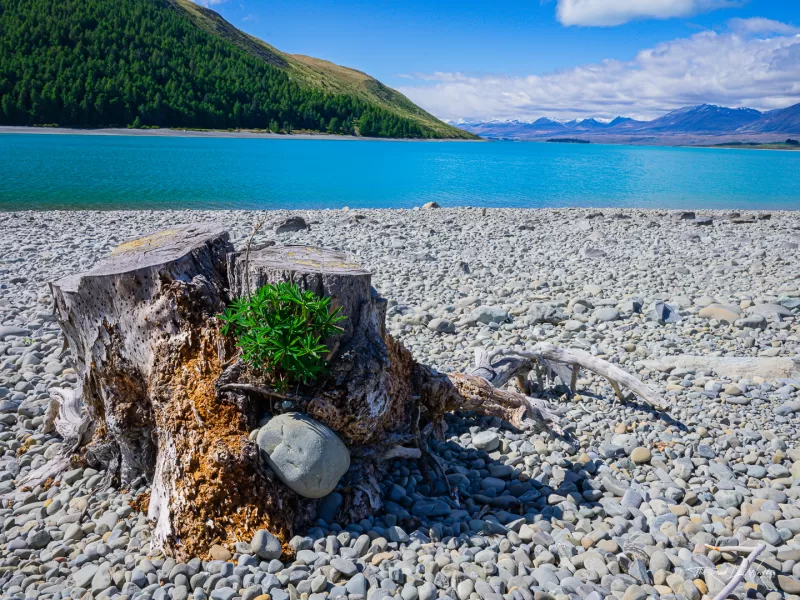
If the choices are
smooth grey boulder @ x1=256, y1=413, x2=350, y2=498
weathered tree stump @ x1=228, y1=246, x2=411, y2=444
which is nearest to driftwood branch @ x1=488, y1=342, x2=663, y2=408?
weathered tree stump @ x1=228, y1=246, x2=411, y2=444

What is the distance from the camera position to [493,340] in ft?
29.1

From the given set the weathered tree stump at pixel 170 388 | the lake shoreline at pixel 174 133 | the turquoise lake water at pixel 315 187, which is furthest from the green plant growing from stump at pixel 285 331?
the lake shoreline at pixel 174 133

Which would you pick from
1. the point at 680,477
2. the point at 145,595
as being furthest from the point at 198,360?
the point at 680,477

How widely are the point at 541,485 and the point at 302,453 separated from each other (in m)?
2.26

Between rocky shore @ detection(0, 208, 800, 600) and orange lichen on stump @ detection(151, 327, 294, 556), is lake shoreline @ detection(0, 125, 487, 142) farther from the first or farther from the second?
orange lichen on stump @ detection(151, 327, 294, 556)

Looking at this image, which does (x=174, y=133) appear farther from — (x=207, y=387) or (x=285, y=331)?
(x=285, y=331)

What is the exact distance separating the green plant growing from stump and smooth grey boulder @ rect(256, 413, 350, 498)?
0.94 ft

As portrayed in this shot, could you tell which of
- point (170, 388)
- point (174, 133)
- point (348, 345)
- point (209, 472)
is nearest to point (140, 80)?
point (174, 133)

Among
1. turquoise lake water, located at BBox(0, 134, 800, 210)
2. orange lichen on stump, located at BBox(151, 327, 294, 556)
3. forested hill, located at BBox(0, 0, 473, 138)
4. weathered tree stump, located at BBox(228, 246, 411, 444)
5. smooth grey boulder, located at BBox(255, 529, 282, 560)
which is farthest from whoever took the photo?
forested hill, located at BBox(0, 0, 473, 138)

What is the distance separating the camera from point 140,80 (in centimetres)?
13850

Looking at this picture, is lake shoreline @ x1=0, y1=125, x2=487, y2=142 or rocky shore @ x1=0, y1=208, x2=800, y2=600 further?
lake shoreline @ x1=0, y1=125, x2=487, y2=142

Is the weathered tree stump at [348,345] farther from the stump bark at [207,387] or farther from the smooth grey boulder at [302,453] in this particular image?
the smooth grey boulder at [302,453]

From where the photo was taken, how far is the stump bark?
151 inches

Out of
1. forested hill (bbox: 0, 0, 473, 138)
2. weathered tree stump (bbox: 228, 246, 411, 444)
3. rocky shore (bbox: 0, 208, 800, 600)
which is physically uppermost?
forested hill (bbox: 0, 0, 473, 138)
